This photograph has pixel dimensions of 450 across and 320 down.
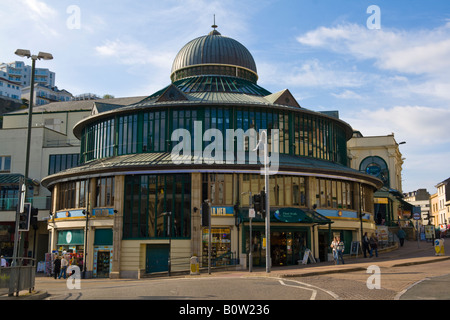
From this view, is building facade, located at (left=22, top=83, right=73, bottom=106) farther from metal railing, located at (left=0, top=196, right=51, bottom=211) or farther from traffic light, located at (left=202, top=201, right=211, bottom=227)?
traffic light, located at (left=202, top=201, right=211, bottom=227)

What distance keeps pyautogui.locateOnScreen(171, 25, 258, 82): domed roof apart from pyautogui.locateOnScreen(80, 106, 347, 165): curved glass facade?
30.1 ft

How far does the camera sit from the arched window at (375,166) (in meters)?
71.1

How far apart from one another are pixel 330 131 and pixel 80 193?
22182mm

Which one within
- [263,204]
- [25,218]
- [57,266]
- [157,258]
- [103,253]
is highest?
[263,204]

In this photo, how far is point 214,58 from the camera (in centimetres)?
4797

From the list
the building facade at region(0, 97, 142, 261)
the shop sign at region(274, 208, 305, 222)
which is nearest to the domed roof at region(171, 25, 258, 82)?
the building facade at region(0, 97, 142, 261)

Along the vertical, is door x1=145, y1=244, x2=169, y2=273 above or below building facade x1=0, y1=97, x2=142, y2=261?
below

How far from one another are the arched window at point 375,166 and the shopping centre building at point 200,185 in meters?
27.2

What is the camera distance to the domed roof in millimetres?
48000

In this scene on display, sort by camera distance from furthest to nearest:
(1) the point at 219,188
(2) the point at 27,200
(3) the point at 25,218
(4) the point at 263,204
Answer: (2) the point at 27,200
(1) the point at 219,188
(4) the point at 263,204
(3) the point at 25,218

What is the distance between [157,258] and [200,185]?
19.8 feet

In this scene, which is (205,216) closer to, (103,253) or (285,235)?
(285,235)

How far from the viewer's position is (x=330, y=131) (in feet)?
147

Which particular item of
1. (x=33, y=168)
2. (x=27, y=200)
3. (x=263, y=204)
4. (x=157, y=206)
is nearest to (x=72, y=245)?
(x=157, y=206)
